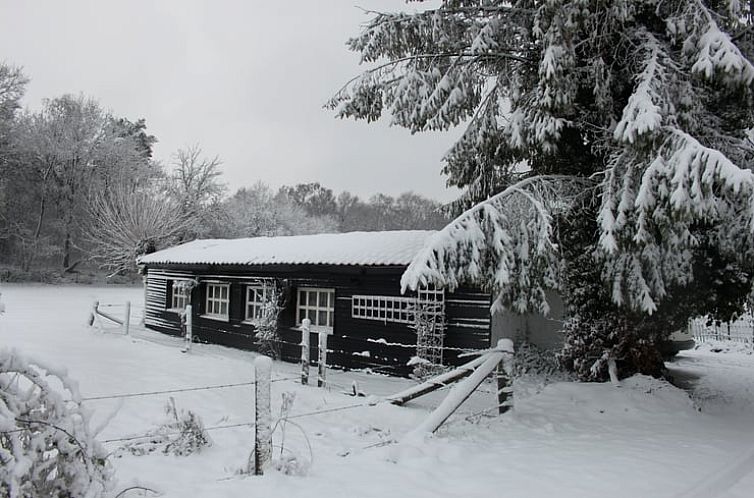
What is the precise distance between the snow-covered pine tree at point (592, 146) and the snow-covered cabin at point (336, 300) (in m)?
2.38

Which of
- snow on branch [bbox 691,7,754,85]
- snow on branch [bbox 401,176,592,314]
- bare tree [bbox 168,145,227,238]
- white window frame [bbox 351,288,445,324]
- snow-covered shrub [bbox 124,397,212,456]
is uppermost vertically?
bare tree [bbox 168,145,227,238]

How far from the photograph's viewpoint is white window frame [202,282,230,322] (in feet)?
53.5

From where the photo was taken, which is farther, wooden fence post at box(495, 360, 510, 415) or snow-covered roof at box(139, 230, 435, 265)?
snow-covered roof at box(139, 230, 435, 265)

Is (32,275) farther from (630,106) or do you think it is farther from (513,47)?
(630,106)

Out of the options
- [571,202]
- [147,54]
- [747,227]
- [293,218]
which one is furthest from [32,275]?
[747,227]

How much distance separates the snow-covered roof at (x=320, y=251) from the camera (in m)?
12.0

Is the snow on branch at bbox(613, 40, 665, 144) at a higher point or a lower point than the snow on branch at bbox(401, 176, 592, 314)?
higher

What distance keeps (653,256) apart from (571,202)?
1.41 m

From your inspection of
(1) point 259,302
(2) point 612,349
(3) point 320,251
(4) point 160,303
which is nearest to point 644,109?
(2) point 612,349

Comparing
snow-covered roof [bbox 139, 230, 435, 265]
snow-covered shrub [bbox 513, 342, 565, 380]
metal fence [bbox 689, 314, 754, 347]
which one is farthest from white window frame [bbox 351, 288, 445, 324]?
metal fence [bbox 689, 314, 754, 347]

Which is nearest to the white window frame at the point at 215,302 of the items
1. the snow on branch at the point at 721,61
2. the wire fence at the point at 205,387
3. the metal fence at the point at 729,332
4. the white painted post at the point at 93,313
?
the wire fence at the point at 205,387

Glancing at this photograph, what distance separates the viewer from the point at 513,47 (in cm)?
912

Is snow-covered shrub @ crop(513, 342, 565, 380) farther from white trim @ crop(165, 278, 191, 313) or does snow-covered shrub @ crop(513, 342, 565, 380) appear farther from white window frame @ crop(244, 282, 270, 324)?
white trim @ crop(165, 278, 191, 313)

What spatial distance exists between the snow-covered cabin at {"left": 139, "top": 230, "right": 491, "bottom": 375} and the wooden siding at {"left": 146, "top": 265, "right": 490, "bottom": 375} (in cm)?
2
